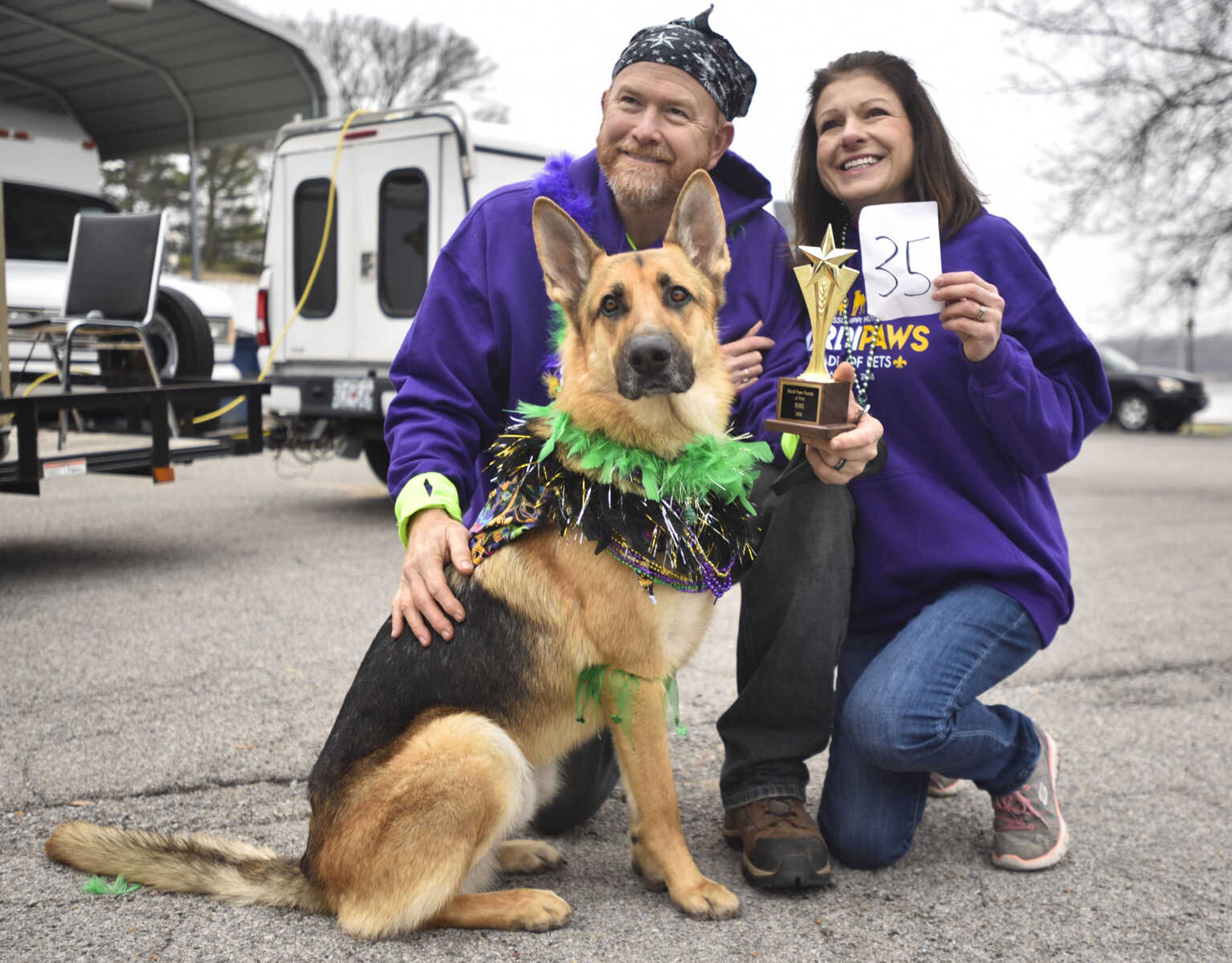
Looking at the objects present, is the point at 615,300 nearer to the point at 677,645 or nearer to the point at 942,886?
the point at 677,645

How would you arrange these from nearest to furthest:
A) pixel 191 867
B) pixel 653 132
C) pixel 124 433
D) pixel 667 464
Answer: pixel 191 867 → pixel 667 464 → pixel 653 132 → pixel 124 433

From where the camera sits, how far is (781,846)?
8.31 ft

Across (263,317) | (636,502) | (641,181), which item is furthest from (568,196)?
(263,317)

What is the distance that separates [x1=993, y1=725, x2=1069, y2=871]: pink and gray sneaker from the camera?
263 centimetres

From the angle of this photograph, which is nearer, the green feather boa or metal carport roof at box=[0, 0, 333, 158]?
the green feather boa

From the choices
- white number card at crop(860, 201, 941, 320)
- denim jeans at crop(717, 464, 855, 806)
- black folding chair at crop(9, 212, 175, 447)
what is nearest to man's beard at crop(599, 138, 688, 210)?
white number card at crop(860, 201, 941, 320)

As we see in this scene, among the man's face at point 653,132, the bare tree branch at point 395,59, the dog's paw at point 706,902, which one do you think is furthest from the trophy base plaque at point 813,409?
the bare tree branch at point 395,59

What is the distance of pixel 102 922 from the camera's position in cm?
222

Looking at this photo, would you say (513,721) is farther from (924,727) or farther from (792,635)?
(924,727)

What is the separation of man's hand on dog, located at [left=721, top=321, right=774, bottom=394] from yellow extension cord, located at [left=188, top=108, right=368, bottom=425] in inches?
224

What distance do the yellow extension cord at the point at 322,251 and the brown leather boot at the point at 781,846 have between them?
611 centimetres

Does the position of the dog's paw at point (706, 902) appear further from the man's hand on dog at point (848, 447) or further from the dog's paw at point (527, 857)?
the man's hand on dog at point (848, 447)

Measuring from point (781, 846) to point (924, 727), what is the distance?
0.49 m

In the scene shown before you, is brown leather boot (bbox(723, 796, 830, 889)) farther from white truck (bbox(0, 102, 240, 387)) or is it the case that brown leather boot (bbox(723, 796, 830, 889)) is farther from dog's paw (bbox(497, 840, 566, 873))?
white truck (bbox(0, 102, 240, 387))
